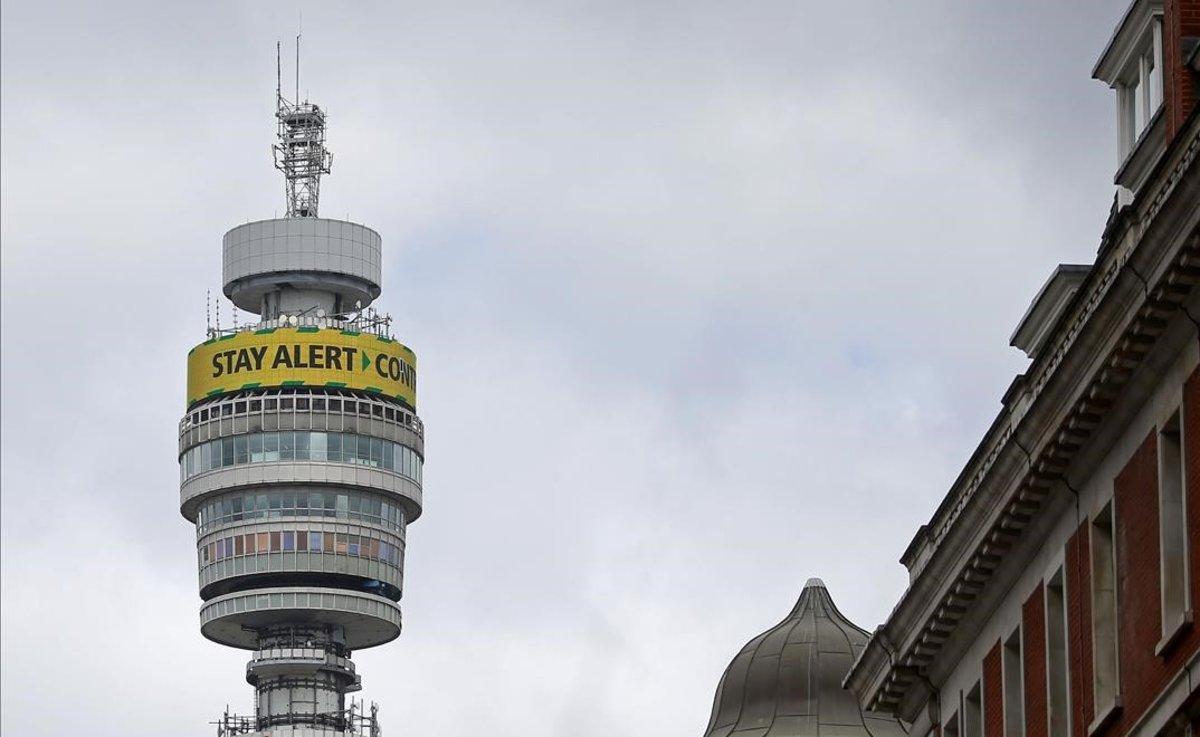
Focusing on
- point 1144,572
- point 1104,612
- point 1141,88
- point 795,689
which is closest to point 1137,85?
point 1141,88

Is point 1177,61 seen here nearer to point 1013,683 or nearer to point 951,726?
point 1013,683

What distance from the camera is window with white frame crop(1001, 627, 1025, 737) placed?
176 feet

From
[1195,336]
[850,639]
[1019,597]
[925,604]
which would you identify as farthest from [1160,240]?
[850,639]

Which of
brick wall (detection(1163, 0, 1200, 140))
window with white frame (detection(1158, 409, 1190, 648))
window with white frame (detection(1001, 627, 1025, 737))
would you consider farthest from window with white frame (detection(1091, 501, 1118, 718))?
brick wall (detection(1163, 0, 1200, 140))

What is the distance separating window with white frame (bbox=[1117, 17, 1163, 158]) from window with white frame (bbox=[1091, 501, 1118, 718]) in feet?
27.7

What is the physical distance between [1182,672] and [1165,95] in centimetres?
1207

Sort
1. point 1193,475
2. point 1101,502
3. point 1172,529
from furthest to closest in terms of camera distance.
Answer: point 1101,502
point 1172,529
point 1193,475

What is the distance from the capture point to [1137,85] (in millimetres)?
56562

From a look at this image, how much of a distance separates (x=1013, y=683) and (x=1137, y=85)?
31.3 ft

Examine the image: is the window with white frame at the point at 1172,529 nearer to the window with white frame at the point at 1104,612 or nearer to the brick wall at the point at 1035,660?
the window with white frame at the point at 1104,612

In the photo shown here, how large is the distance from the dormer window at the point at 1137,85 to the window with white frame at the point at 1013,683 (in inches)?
270

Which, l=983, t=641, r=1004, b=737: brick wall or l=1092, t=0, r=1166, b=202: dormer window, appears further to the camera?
l=983, t=641, r=1004, b=737: brick wall

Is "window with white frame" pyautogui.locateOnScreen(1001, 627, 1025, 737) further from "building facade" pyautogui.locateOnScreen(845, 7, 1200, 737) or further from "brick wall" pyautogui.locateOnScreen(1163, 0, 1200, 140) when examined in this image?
"brick wall" pyautogui.locateOnScreen(1163, 0, 1200, 140)

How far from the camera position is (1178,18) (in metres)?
52.8
